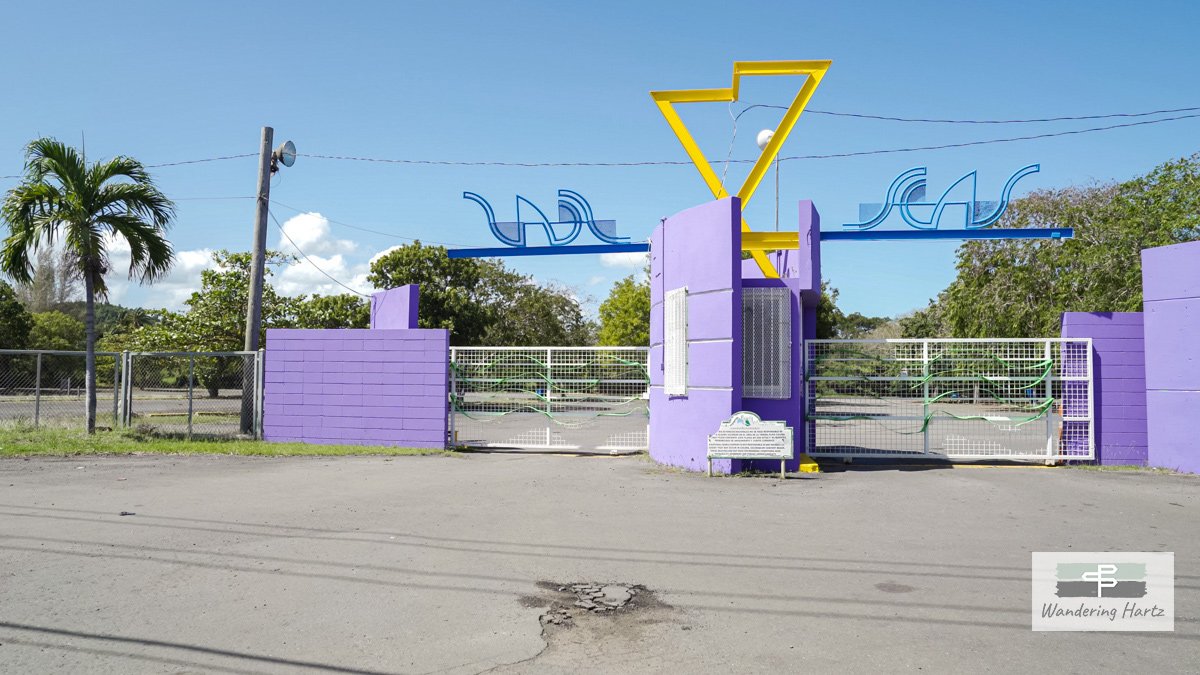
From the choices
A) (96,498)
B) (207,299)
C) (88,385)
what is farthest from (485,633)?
(207,299)

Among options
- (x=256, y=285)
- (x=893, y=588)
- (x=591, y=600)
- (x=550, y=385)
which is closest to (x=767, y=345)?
Result: (x=550, y=385)

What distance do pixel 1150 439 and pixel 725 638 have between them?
11.1m

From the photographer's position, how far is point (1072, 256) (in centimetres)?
2858

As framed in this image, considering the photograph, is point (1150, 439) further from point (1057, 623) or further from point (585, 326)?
point (585, 326)

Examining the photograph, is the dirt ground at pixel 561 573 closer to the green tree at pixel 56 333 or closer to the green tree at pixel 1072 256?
the green tree at pixel 1072 256

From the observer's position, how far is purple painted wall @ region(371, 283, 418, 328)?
1541 centimetres

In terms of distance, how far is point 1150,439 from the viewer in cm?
1259

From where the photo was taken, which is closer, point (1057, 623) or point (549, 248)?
point (1057, 623)

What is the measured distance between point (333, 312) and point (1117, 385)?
83.7 ft

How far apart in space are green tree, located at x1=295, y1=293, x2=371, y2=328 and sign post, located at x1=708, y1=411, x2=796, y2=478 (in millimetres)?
19191

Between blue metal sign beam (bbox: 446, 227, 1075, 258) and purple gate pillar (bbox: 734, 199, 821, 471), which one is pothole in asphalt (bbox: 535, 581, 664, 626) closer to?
purple gate pillar (bbox: 734, 199, 821, 471)

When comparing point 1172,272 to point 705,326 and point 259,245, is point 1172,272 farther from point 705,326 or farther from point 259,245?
point 259,245

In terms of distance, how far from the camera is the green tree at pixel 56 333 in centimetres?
5188

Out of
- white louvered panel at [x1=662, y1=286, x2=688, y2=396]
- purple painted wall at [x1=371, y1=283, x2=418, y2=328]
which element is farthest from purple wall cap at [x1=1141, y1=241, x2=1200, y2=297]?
purple painted wall at [x1=371, y1=283, x2=418, y2=328]
